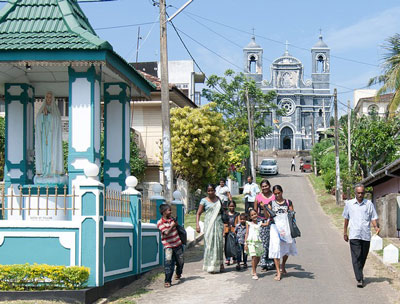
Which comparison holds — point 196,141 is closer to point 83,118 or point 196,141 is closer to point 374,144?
point 374,144

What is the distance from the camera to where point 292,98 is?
336 ft

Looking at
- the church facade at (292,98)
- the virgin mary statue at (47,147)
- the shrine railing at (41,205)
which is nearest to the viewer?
the shrine railing at (41,205)

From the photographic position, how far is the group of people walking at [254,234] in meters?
12.1

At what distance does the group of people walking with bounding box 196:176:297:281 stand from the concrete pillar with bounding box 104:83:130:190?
7.40 ft

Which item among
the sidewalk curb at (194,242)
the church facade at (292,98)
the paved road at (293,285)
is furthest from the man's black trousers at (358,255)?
the church facade at (292,98)

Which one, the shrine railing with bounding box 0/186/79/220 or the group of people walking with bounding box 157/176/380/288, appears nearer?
the shrine railing with bounding box 0/186/79/220

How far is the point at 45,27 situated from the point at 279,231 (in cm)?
600

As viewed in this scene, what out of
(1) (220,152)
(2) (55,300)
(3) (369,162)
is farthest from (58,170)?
(3) (369,162)

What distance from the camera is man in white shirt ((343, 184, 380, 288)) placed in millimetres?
11422

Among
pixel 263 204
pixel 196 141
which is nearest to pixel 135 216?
pixel 263 204

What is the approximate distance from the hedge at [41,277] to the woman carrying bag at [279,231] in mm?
3668

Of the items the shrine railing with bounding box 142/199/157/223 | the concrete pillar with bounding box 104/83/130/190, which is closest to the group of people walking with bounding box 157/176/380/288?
the shrine railing with bounding box 142/199/157/223

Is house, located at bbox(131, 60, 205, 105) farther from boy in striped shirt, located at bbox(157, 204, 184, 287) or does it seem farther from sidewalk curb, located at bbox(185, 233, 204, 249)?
boy in striped shirt, located at bbox(157, 204, 184, 287)

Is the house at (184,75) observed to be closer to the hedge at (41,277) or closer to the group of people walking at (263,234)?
the group of people walking at (263,234)
